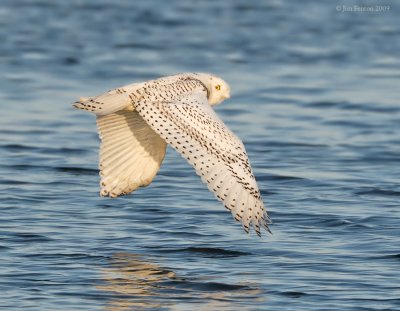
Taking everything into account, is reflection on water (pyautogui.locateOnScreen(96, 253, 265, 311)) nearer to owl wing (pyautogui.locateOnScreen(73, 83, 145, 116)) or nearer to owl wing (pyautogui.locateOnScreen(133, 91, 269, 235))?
owl wing (pyautogui.locateOnScreen(133, 91, 269, 235))

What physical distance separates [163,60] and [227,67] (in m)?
0.90

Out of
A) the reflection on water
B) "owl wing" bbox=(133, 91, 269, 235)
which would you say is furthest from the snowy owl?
the reflection on water

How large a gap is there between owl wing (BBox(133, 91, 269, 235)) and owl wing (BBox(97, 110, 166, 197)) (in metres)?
0.46

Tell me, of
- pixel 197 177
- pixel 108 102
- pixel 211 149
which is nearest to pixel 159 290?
pixel 211 149

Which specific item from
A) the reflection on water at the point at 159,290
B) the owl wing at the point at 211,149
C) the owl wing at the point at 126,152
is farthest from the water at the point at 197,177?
the owl wing at the point at 211,149

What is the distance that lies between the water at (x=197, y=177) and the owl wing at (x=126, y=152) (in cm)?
41

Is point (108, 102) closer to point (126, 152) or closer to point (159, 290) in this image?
point (126, 152)

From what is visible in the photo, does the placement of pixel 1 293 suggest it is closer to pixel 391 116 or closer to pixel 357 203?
pixel 357 203

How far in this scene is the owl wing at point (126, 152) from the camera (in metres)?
8.86

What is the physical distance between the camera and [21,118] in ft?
44.9

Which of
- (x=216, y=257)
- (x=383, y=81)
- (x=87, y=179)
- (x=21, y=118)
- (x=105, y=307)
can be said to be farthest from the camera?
(x=383, y=81)

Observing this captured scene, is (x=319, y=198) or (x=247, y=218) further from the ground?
(x=247, y=218)

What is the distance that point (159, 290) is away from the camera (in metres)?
7.80

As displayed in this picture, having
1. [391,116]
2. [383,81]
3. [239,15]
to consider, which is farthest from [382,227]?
[239,15]
